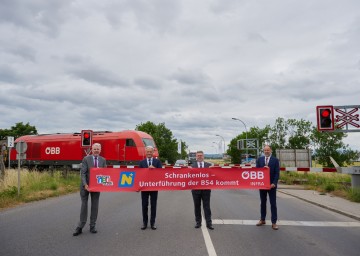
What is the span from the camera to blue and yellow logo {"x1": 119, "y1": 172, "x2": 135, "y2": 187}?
8.85m

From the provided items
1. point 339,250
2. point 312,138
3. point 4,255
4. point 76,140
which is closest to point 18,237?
point 4,255

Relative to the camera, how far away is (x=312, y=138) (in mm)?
61750

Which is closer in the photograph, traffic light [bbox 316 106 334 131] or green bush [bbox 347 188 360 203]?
green bush [bbox 347 188 360 203]

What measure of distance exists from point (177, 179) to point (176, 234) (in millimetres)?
1880

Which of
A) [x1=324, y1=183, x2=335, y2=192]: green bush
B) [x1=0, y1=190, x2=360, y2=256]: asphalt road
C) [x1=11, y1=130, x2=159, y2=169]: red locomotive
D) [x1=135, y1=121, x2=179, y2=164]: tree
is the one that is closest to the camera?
[x1=0, y1=190, x2=360, y2=256]: asphalt road

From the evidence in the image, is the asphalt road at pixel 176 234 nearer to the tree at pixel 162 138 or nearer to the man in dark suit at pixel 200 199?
the man in dark suit at pixel 200 199

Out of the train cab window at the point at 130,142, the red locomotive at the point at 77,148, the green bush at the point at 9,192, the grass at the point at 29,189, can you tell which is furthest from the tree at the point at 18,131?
the green bush at the point at 9,192

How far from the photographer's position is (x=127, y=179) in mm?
8906

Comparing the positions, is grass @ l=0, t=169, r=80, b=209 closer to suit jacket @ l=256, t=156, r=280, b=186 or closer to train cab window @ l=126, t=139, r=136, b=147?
suit jacket @ l=256, t=156, r=280, b=186

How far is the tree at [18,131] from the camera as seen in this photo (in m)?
74.8

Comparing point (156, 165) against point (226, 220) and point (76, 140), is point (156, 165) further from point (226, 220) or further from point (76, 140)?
point (76, 140)

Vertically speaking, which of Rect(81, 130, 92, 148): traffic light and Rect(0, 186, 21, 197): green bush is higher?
Rect(81, 130, 92, 148): traffic light

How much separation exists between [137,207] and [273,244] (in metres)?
5.83

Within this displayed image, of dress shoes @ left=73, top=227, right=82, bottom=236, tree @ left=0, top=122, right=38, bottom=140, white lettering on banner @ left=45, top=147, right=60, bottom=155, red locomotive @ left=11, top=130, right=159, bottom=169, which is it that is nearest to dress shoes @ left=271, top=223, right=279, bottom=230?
dress shoes @ left=73, top=227, right=82, bottom=236
